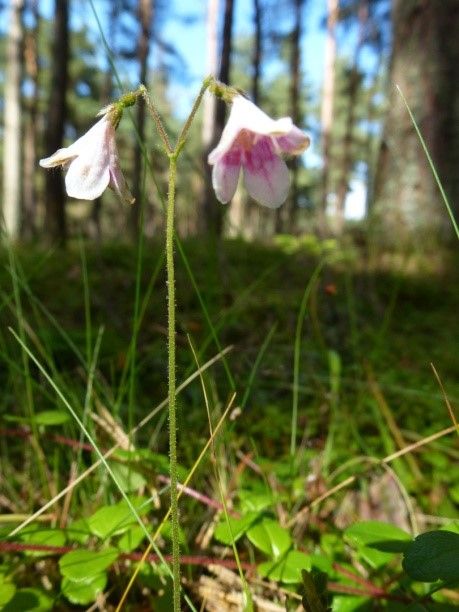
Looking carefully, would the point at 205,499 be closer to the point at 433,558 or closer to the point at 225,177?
the point at 433,558

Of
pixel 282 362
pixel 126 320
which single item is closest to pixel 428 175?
pixel 282 362

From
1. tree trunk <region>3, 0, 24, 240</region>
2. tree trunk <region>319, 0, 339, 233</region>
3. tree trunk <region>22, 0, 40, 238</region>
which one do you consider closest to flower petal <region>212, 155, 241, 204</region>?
tree trunk <region>3, 0, 24, 240</region>

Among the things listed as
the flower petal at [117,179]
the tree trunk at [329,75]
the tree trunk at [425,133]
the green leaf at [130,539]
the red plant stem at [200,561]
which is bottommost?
the red plant stem at [200,561]

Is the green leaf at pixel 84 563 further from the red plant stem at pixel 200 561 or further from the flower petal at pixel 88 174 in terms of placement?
the flower petal at pixel 88 174

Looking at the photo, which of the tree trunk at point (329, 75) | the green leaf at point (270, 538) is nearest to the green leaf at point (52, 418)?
the green leaf at point (270, 538)

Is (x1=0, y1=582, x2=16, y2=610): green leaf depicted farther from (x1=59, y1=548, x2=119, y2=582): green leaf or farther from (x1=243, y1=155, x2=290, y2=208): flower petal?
(x1=243, y1=155, x2=290, y2=208): flower petal

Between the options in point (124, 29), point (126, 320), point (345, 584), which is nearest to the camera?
point (345, 584)

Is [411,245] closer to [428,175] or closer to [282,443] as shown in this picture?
[428,175]
